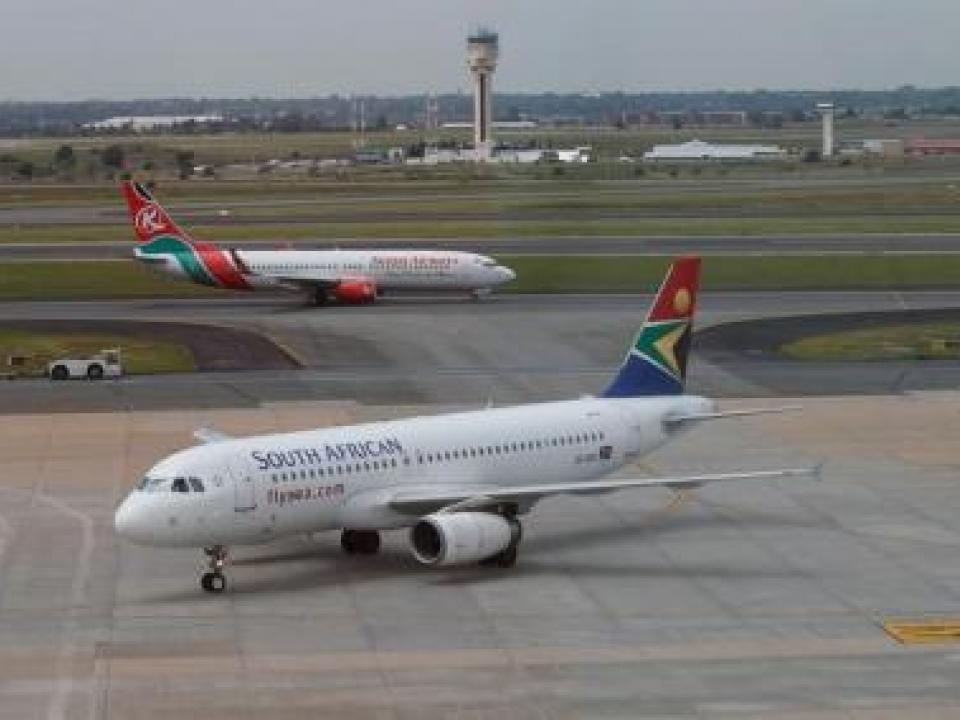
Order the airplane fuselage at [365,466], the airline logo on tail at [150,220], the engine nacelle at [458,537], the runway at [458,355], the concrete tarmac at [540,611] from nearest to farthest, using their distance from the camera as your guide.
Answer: the concrete tarmac at [540,611], the airplane fuselage at [365,466], the engine nacelle at [458,537], the runway at [458,355], the airline logo on tail at [150,220]

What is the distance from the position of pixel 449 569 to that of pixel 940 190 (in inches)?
5976

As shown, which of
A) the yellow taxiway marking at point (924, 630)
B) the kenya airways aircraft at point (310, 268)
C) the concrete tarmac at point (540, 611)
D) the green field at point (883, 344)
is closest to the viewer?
the concrete tarmac at point (540, 611)

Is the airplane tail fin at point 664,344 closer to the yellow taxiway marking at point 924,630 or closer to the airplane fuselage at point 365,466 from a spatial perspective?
the airplane fuselage at point 365,466

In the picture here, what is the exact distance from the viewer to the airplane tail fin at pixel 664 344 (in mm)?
52750

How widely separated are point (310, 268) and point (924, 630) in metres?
74.3

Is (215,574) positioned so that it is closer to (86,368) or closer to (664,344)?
(664,344)

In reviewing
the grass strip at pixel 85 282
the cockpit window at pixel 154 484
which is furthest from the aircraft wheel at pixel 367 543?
the grass strip at pixel 85 282

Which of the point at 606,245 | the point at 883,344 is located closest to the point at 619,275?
the point at 606,245

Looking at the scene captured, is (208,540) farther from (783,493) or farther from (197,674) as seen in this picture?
(783,493)

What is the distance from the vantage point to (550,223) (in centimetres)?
15350

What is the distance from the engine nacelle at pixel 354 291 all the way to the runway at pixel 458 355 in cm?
212

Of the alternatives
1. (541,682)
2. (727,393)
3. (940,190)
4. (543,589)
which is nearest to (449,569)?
(543,589)

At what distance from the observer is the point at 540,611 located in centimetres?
4194

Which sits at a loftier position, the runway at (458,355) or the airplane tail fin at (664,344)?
the airplane tail fin at (664,344)
